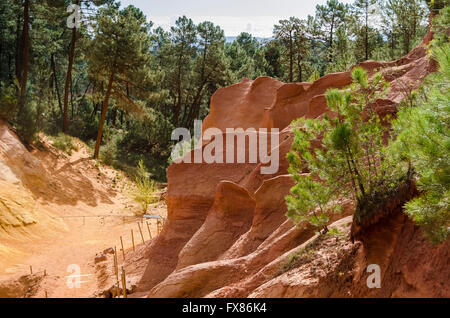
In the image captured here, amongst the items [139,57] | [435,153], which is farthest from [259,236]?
[139,57]

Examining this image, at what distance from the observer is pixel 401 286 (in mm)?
4000

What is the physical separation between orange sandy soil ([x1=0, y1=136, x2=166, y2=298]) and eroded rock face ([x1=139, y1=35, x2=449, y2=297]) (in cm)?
298

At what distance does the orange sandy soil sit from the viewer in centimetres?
1144

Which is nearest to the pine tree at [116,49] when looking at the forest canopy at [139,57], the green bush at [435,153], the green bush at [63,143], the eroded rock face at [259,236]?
the forest canopy at [139,57]

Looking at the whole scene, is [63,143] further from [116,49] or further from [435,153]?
[435,153]

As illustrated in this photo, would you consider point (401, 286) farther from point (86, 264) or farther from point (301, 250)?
point (86, 264)

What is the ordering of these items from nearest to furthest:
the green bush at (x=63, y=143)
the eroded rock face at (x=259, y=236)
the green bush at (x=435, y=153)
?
the green bush at (x=435, y=153)
the eroded rock face at (x=259, y=236)
the green bush at (x=63, y=143)

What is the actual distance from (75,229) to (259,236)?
1141 centimetres

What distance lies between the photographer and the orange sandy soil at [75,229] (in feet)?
37.5

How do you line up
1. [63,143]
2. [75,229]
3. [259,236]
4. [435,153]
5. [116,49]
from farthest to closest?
1. [63,143]
2. [116,49]
3. [75,229]
4. [259,236]
5. [435,153]

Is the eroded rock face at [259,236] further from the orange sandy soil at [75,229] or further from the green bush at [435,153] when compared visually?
the orange sandy soil at [75,229]

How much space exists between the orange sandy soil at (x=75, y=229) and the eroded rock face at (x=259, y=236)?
2.98 meters

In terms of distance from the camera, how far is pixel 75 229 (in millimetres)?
16547

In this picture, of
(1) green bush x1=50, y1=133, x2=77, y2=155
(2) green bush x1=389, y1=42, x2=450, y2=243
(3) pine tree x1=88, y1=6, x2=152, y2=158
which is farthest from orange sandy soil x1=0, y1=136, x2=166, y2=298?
(2) green bush x1=389, y1=42, x2=450, y2=243
